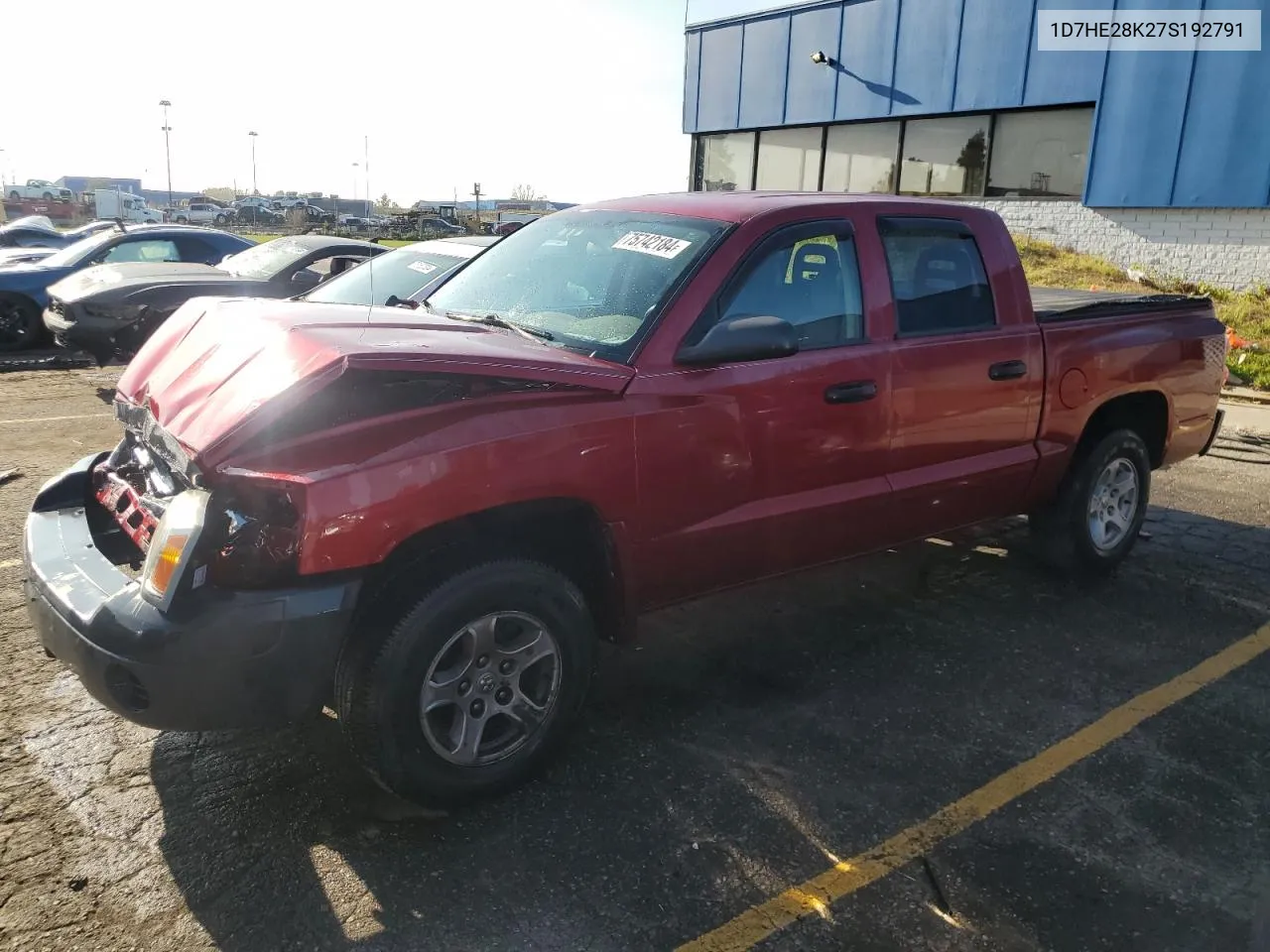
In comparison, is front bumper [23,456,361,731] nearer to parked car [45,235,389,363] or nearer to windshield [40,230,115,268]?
parked car [45,235,389,363]

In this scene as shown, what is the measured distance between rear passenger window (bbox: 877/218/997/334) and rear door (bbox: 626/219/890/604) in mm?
268

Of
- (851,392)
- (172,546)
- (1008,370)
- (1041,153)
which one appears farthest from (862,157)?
(172,546)

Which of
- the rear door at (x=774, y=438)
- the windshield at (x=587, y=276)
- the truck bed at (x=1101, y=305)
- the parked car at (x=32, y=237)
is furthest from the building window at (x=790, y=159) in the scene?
the rear door at (x=774, y=438)

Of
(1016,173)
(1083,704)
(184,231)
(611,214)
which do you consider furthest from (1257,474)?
(184,231)

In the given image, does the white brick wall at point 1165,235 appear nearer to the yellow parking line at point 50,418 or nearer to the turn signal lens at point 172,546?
the yellow parking line at point 50,418

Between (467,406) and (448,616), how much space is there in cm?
61

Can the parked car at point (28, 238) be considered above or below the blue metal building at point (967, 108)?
below

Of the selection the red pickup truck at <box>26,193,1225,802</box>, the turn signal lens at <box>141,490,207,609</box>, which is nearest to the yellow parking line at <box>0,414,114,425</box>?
the red pickup truck at <box>26,193,1225,802</box>

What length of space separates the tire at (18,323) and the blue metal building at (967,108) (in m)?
14.0

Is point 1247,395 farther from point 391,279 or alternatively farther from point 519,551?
point 519,551

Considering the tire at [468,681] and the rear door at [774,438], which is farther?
the rear door at [774,438]

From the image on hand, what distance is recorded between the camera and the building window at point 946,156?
1652 cm

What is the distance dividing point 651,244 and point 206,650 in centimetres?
212

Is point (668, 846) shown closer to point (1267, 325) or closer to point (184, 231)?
point (184, 231)
